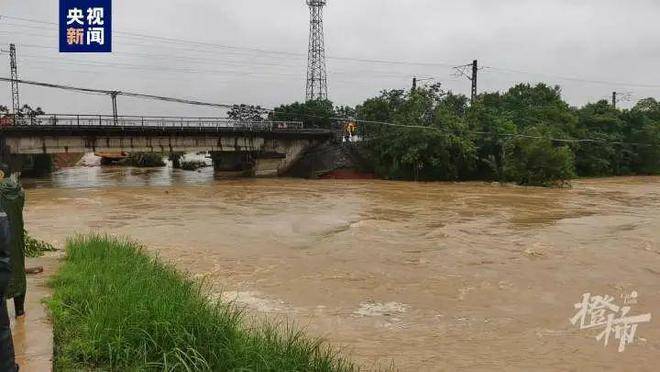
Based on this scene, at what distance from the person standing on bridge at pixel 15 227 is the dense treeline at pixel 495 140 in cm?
3276

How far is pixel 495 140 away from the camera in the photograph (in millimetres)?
39844

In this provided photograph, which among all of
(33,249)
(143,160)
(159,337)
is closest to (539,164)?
(33,249)

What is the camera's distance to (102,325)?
507 centimetres

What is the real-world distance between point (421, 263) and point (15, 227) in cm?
912

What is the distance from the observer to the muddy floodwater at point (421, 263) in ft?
25.2

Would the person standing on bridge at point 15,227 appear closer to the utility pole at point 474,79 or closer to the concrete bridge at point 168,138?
the concrete bridge at point 168,138

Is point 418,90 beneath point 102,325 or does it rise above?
above

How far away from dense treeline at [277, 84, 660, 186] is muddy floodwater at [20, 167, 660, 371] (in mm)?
9003

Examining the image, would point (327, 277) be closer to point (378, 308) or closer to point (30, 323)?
point (378, 308)

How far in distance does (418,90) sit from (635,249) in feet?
92.2

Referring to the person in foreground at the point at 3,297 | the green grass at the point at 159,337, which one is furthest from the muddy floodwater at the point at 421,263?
the person in foreground at the point at 3,297

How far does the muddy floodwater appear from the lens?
25.2ft

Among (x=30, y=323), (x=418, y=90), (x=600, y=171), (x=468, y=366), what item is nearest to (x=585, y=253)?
(x=468, y=366)

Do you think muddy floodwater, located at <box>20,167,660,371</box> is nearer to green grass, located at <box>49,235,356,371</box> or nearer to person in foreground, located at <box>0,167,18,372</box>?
green grass, located at <box>49,235,356,371</box>
